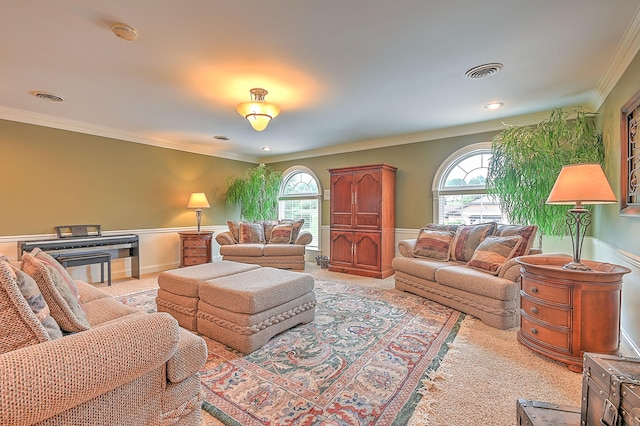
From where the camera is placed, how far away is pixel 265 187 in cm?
630

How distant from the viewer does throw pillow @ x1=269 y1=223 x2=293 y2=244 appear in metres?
5.48

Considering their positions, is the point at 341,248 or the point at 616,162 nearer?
the point at 616,162

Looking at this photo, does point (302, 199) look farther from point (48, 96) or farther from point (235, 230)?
point (48, 96)

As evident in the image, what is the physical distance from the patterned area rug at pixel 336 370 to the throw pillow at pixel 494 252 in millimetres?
625

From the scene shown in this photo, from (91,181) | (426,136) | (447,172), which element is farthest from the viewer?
(426,136)

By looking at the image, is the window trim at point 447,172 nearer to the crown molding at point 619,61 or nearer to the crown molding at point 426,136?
the crown molding at point 426,136

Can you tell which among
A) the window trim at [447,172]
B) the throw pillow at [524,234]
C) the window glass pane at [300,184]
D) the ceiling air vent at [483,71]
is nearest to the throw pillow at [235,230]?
the window glass pane at [300,184]

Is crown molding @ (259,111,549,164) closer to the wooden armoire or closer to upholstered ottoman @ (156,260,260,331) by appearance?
the wooden armoire

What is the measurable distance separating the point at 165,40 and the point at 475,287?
352 cm

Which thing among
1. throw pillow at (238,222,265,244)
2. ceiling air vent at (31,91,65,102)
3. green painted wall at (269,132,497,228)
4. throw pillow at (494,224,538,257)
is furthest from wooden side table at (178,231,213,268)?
throw pillow at (494,224,538,257)

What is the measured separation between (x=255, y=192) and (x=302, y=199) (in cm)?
107

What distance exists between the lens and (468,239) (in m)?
3.68

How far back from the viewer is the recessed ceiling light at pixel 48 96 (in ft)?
10.6

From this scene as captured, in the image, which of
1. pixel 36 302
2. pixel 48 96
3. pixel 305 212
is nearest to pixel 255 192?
pixel 305 212
